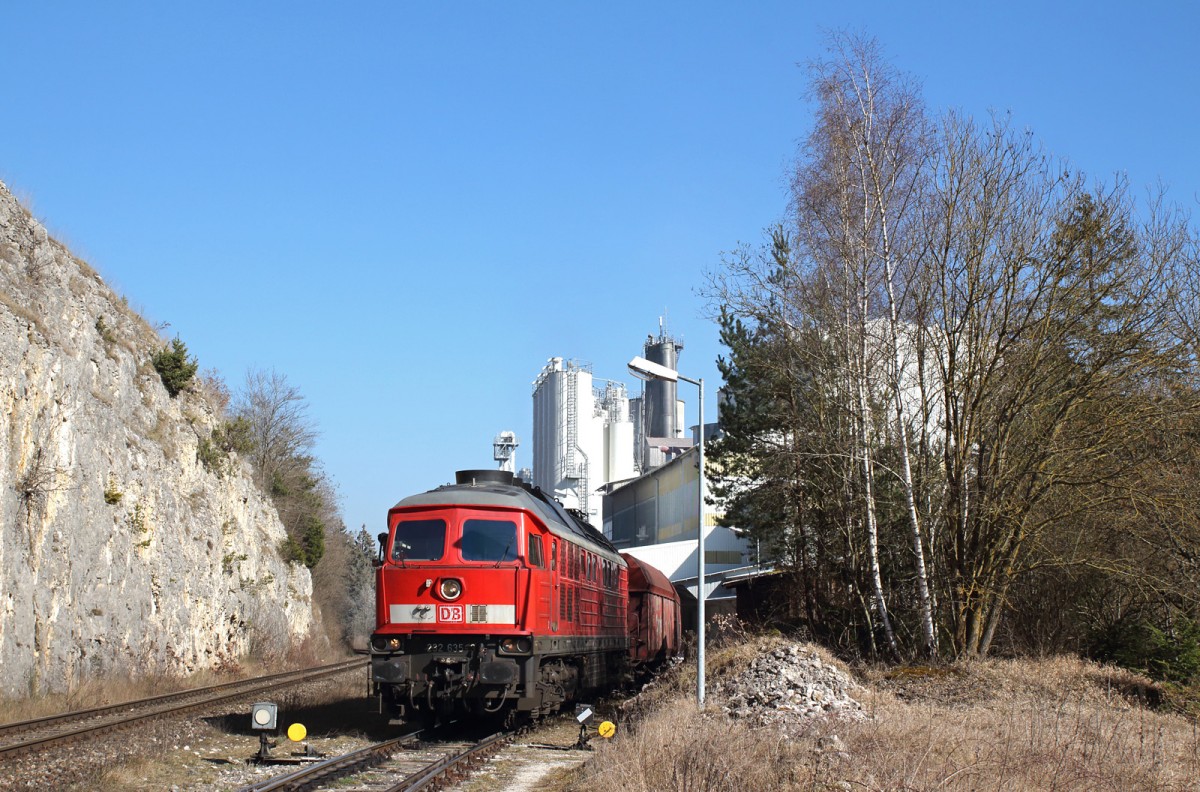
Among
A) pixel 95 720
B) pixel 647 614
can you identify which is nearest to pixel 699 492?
pixel 95 720

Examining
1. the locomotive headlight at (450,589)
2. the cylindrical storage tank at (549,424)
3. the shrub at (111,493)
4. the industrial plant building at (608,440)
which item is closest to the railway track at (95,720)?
the locomotive headlight at (450,589)

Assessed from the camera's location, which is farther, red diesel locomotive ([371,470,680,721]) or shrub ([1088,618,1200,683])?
shrub ([1088,618,1200,683])

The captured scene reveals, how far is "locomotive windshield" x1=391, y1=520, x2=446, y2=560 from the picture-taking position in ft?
51.1

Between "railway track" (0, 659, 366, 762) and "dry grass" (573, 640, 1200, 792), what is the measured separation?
7364 millimetres

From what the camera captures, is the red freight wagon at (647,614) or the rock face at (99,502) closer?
the rock face at (99,502)

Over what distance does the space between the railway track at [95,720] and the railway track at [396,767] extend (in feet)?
13.1

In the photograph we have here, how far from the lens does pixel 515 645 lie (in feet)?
49.9

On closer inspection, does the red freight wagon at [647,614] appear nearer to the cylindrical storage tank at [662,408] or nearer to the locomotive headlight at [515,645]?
the locomotive headlight at [515,645]

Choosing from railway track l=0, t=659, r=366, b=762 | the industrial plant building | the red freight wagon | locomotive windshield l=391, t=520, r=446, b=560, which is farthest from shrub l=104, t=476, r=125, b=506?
the industrial plant building

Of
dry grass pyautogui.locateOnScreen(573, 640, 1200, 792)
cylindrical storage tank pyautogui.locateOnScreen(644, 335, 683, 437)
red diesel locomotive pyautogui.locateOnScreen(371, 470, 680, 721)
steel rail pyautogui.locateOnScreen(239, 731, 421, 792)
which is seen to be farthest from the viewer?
cylindrical storage tank pyautogui.locateOnScreen(644, 335, 683, 437)

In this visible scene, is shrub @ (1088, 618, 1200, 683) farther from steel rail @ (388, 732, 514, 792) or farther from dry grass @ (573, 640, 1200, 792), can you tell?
steel rail @ (388, 732, 514, 792)

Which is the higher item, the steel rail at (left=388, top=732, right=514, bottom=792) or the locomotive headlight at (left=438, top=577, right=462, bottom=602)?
the locomotive headlight at (left=438, top=577, right=462, bottom=602)

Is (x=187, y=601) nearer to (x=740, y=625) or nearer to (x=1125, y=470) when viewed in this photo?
(x=740, y=625)

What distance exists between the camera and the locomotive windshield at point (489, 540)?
15.5 meters
